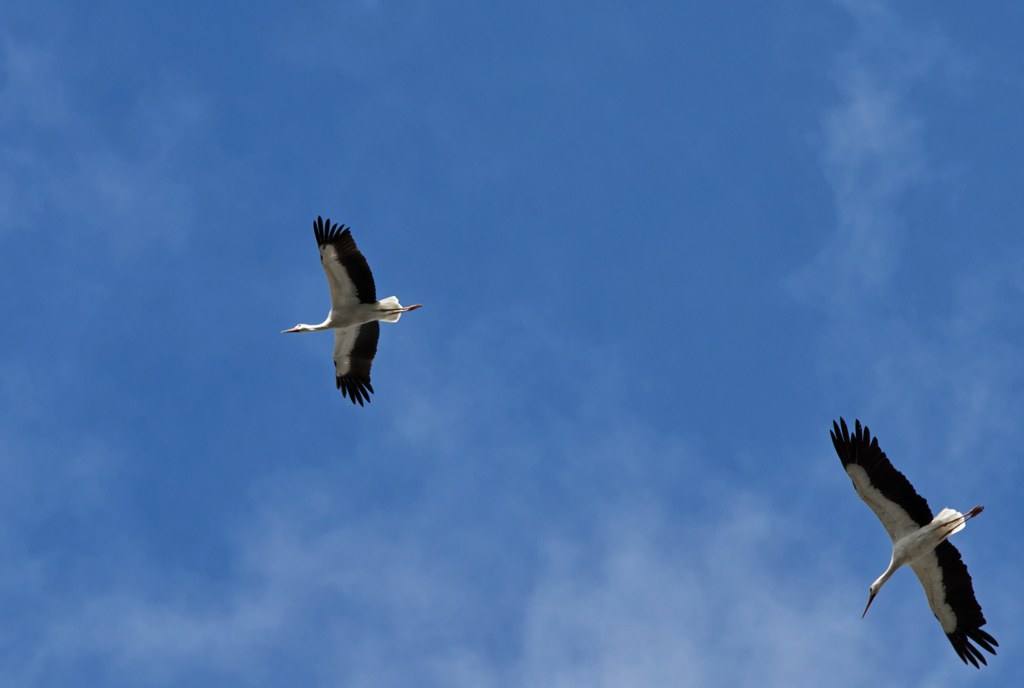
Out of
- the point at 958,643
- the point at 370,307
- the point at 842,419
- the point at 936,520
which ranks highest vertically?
the point at 370,307

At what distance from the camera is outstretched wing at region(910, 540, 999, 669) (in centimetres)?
2022

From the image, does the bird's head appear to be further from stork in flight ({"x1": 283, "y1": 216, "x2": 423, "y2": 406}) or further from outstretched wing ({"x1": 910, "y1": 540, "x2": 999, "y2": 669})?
stork in flight ({"x1": 283, "y1": 216, "x2": 423, "y2": 406})

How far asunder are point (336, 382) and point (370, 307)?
315 cm

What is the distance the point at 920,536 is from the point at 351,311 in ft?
42.8

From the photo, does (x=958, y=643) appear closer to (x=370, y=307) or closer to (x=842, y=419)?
(x=842, y=419)

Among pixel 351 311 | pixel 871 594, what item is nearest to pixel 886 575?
pixel 871 594

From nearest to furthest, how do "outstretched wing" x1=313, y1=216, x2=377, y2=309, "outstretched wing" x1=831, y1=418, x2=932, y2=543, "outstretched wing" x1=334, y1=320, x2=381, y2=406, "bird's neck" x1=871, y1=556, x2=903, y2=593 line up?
"outstretched wing" x1=831, y1=418, x2=932, y2=543
"bird's neck" x1=871, y1=556, x2=903, y2=593
"outstretched wing" x1=313, y1=216, x2=377, y2=309
"outstretched wing" x1=334, y1=320, x2=381, y2=406

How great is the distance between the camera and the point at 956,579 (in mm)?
20328

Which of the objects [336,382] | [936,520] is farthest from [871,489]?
Result: [336,382]

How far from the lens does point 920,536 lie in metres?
19.4

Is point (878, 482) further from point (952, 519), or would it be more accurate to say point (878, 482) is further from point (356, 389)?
point (356, 389)

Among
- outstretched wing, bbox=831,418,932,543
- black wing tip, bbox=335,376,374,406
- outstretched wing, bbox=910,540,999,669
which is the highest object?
black wing tip, bbox=335,376,374,406

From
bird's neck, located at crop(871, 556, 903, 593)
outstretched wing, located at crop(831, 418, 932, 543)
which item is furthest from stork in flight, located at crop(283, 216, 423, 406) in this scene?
bird's neck, located at crop(871, 556, 903, 593)

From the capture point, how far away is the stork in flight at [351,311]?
22531mm
